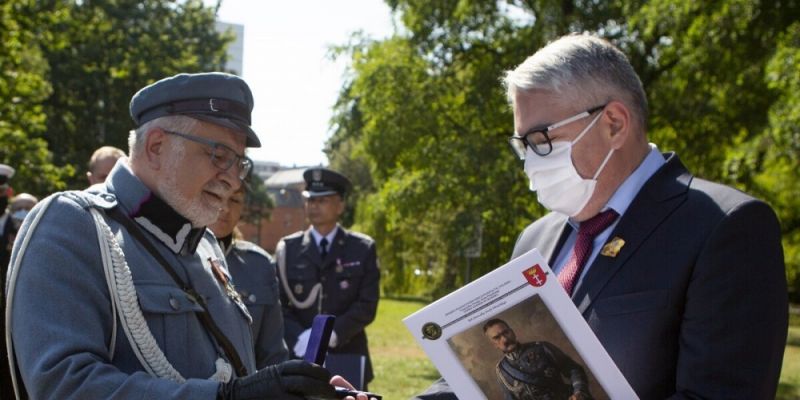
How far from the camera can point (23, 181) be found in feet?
63.3

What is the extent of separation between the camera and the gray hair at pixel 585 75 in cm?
282

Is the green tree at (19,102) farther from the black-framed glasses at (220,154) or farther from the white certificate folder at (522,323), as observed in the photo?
the white certificate folder at (522,323)

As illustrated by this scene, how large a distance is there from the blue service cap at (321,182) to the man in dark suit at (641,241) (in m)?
4.67

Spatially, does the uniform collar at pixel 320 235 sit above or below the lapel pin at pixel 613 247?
below

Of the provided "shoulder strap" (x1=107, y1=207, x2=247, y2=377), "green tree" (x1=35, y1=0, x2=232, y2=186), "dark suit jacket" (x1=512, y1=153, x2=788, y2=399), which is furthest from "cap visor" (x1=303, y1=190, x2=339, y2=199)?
"green tree" (x1=35, y1=0, x2=232, y2=186)

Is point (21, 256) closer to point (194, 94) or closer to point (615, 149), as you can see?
point (194, 94)

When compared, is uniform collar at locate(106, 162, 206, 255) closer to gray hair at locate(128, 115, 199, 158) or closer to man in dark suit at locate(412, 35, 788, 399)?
gray hair at locate(128, 115, 199, 158)

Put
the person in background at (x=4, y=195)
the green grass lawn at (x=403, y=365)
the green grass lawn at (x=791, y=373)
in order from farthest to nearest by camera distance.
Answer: the green grass lawn at (x=791, y=373) < the green grass lawn at (x=403, y=365) < the person in background at (x=4, y=195)

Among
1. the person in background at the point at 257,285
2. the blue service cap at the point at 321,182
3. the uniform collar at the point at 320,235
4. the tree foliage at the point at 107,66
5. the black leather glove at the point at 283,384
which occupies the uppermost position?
the black leather glove at the point at 283,384

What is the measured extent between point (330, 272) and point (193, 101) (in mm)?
4647

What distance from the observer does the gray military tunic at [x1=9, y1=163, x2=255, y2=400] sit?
247 cm

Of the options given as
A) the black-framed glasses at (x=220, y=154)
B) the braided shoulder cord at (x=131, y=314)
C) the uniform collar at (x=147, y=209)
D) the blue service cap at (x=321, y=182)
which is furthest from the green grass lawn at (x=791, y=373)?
the braided shoulder cord at (x=131, y=314)

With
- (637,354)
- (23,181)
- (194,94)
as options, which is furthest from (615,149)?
(23,181)

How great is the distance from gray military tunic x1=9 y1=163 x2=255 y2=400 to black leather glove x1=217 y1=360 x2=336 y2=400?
0.25ft
